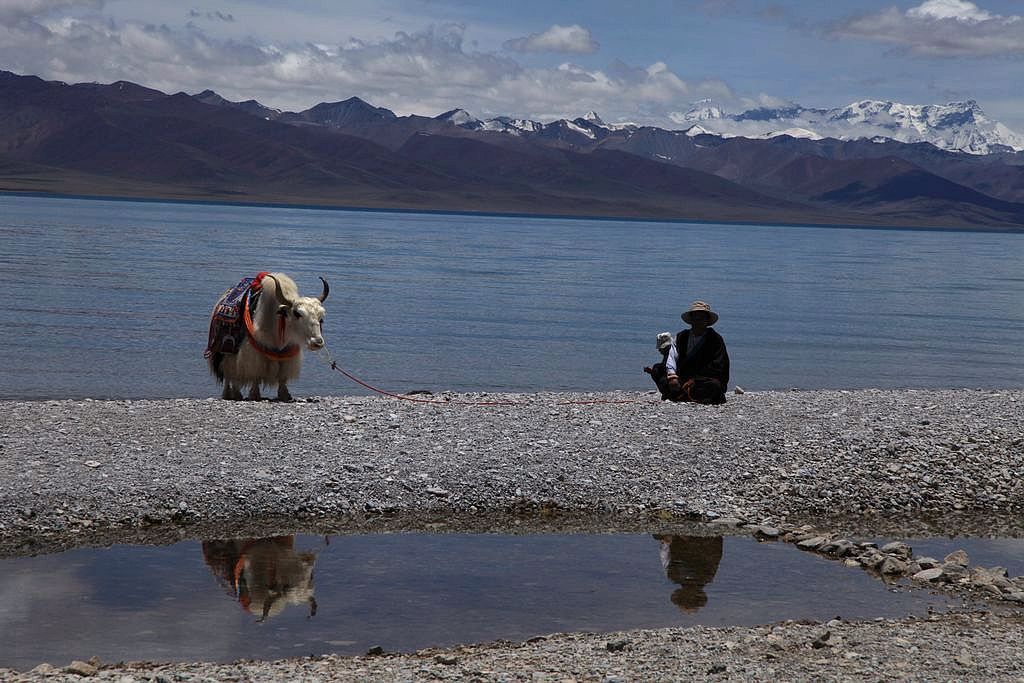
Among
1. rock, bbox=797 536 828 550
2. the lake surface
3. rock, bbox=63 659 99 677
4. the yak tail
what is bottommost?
the lake surface

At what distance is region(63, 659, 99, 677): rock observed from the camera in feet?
17.3

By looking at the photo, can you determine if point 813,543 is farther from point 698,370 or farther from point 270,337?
point 270,337

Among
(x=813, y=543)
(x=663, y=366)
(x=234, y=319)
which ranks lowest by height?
(x=813, y=543)

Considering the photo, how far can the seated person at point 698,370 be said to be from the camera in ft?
36.0

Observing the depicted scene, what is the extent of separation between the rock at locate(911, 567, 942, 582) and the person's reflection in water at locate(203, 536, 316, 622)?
3.40 m

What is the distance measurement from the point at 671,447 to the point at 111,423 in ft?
13.5

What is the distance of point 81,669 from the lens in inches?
209

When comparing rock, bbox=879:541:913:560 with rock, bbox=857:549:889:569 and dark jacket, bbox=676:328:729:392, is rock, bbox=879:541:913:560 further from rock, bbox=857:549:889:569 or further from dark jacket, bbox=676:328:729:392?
dark jacket, bbox=676:328:729:392

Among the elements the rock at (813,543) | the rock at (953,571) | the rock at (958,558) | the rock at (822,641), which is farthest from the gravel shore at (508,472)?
the rock at (958,558)

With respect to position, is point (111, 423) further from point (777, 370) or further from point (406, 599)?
point (777, 370)

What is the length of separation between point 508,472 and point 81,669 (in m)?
3.89

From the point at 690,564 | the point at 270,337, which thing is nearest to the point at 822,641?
the point at 690,564

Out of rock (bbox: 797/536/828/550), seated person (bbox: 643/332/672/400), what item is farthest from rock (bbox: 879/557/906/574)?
seated person (bbox: 643/332/672/400)

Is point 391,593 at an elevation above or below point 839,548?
below
